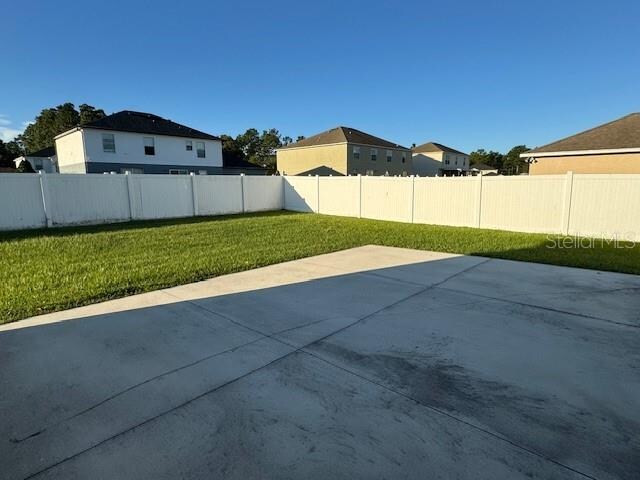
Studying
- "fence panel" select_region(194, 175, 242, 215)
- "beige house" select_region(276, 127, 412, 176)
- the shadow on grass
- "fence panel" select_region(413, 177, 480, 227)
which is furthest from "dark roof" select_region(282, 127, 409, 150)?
the shadow on grass

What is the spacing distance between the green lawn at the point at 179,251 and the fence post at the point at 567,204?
0.79 metres

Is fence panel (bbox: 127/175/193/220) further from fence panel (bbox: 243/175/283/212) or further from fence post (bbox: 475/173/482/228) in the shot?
fence post (bbox: 475/173/482/228)

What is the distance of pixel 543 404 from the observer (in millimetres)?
2736

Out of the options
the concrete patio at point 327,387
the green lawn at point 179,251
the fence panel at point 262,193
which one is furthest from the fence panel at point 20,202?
the concrete patio at point 327,387

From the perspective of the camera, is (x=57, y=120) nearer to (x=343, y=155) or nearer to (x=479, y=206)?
(x=343, y=155)

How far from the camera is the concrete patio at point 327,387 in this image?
7.21 ft

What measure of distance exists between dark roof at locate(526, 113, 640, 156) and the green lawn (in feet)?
26.6

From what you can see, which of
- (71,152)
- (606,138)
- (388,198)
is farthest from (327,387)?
(71,152)

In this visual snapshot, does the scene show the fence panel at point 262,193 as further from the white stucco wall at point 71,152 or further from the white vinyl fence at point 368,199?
the white stucco wall at point 71,152

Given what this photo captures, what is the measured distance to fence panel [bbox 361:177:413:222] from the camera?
570 inches

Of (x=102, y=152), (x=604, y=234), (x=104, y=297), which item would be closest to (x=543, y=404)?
(x=104, y=297)

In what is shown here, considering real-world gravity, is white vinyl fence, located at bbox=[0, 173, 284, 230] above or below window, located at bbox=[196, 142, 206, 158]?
below

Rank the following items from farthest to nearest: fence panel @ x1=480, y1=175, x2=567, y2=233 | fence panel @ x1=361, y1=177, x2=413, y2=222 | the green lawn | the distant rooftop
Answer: the distant rooftop, fence panel @ x1=361, y1=177, x2=413, y2=222, fence panel @ x1=480, y1=175, x2=567, y2=233, the green lawn

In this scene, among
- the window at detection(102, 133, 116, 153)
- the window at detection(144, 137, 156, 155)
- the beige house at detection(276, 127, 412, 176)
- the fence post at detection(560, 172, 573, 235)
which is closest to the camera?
the fence post at detection(560, 172, 573, 235)
